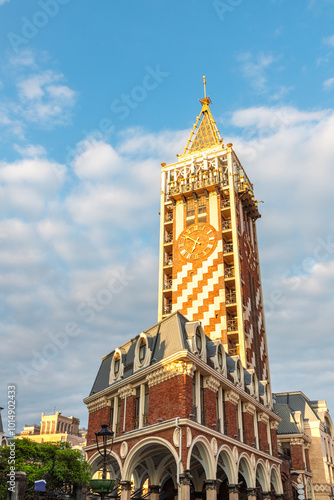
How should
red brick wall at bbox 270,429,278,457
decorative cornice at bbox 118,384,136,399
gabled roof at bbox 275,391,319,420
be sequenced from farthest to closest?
gabled roof at bbox 275,391,319,420 < red brick wall at bbox 270,429,278,457 < decorative cornice at bbox 118,384,136,399

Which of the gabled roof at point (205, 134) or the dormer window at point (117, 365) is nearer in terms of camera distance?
the dormer window at point (117, 365)

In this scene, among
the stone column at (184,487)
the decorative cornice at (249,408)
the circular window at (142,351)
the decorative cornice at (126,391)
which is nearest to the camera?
the stone column at (184,487)

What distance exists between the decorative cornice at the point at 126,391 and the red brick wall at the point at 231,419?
277 inches

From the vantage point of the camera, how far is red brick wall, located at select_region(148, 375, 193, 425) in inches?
1173

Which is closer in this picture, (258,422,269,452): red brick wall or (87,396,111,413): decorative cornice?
(87,396,111,413): decorative cornice

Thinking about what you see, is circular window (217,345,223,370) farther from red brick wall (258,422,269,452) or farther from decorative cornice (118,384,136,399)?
red brick wall (258,422,269,452)

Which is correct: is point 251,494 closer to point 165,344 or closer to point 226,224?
point 165,344

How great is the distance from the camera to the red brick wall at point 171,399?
2980cm

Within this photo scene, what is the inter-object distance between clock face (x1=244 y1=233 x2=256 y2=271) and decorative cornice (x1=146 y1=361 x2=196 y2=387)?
95.7 ft

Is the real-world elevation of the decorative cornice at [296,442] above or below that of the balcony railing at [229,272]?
below

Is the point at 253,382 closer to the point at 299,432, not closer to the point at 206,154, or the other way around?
the point at 299,432

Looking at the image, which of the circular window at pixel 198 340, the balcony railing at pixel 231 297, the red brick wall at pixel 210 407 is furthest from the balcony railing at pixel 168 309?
the red brick wall at pixel 210 407

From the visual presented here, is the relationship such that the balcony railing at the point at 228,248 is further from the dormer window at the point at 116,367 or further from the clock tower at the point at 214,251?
the dormer window at the point at 116,367

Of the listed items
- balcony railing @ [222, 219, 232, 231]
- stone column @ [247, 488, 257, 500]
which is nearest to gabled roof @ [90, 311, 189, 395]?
stone column @ [247, 488, 257, 500]
